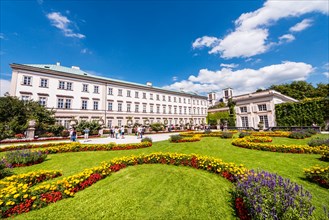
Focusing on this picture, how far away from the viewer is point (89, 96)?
31578 millimetres

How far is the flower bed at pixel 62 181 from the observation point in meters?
3.47

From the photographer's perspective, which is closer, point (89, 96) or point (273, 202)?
point (273, 202)

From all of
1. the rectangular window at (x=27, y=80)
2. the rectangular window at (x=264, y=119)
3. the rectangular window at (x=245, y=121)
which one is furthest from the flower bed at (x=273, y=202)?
the rectangular window at (x=27, y=80)

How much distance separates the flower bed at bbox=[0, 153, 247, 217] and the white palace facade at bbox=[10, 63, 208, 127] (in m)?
27.3

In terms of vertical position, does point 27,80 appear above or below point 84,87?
below

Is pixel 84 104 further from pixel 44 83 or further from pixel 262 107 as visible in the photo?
pixel 262 107

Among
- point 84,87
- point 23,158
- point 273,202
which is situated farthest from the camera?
point 84,87

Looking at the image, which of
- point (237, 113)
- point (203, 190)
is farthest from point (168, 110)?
point (203, 190)

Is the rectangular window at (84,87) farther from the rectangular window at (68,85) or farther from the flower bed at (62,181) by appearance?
the flower bed at (62,181)

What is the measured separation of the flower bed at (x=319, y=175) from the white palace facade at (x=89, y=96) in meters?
32.9

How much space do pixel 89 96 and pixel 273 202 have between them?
34954 millimetres

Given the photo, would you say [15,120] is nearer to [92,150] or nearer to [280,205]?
[92,150]

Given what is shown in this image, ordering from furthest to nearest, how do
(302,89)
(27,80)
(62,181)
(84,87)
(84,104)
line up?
(302,89) < (84,87) < (84,104) < (27,80) < (62,181)

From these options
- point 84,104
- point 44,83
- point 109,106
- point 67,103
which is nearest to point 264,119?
point 109,106
